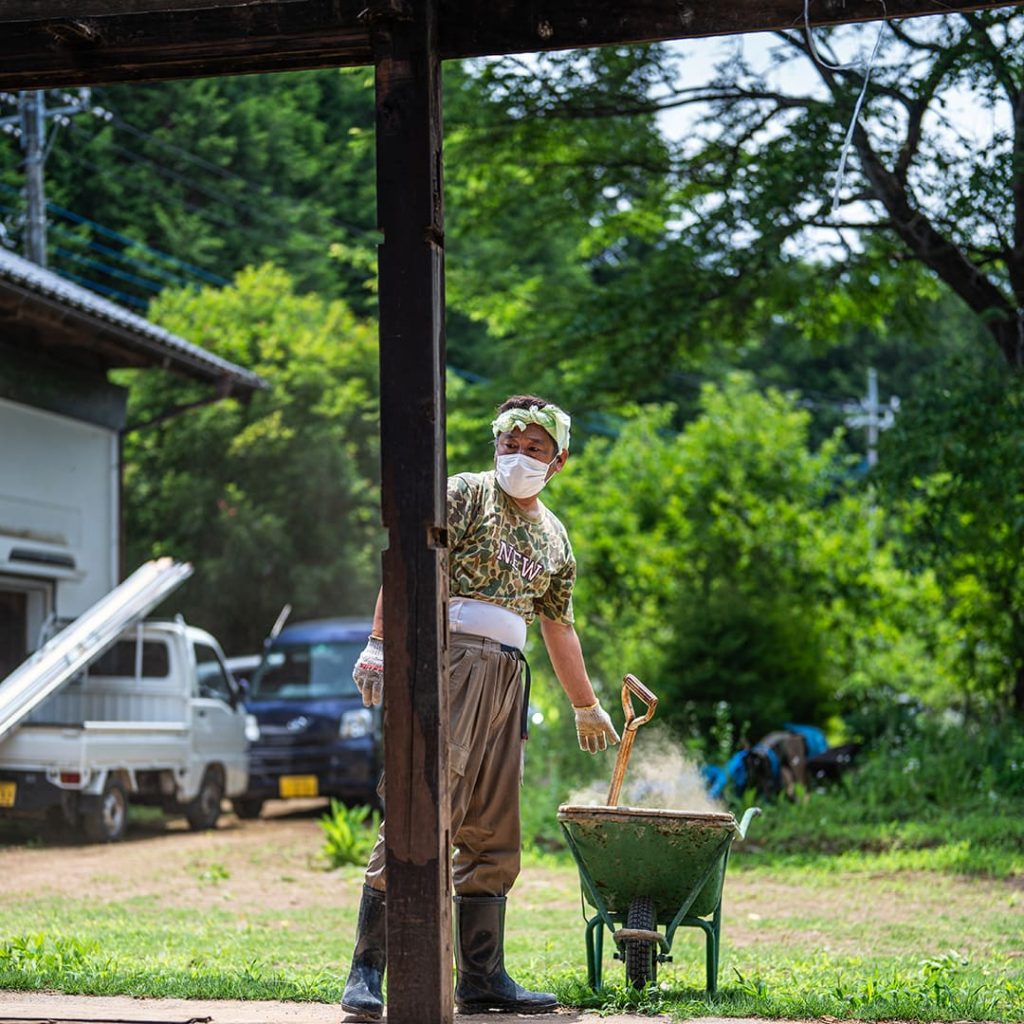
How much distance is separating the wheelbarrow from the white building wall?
1063 centimetres

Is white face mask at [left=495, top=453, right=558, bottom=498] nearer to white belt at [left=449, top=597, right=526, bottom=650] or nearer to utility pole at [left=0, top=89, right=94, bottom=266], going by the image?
white belt at [left=449, top=597, right=526, bottom=650]

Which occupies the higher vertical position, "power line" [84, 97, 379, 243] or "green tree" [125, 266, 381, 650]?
"power line" [84, 97, 379, 243]

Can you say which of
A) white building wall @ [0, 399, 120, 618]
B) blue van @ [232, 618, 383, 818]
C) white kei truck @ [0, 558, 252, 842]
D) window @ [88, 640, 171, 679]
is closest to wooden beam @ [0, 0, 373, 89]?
white kei truck @ [0, 558, 252, 842]

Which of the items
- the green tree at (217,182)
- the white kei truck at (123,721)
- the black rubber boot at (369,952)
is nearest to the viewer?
the black rubber boot at (369,952)

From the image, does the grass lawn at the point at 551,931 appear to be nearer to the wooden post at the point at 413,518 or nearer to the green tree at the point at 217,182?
the wooden post at the point at 413,518

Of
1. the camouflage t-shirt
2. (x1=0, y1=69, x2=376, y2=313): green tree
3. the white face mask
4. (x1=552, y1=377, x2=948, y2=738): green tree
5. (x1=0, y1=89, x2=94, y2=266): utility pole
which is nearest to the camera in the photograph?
the camouflage t-shirt

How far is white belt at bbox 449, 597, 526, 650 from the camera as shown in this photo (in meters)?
5.81

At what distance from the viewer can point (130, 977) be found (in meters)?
6.14

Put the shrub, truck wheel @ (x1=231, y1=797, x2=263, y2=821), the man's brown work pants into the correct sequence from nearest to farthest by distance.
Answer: the man's brown work pants, the shrub, truck wheel @ (x1=231, y1=797, x2=263, y2=821)

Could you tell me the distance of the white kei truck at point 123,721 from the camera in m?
13.7

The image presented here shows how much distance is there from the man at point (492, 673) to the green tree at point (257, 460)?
2318 centimetres

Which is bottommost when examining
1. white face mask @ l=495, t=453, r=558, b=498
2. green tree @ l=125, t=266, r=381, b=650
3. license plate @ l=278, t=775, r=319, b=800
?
license plate @ l=278, t=775, r=319, b=800

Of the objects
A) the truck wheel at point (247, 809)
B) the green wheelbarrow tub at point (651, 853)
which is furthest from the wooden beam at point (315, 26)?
the truck wheel at point (247, 809)

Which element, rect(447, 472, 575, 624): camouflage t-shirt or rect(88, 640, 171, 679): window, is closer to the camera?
rect(447, 472, 575, 624): camouflage t-shirt
